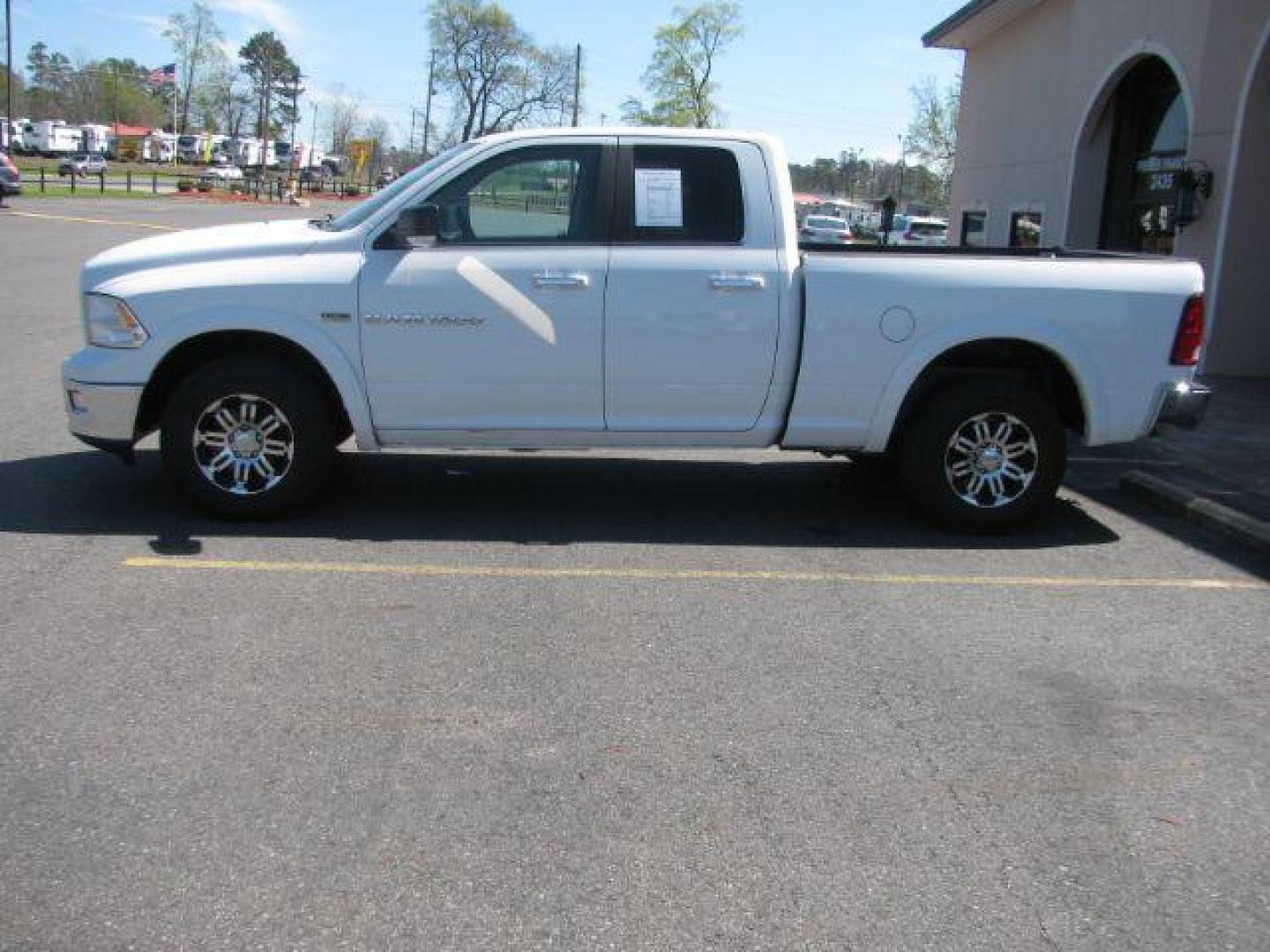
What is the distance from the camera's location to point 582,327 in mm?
6312

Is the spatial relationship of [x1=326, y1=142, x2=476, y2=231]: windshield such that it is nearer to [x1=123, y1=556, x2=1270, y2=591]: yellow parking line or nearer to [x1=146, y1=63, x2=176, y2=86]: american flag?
[x1=123, y1=556, x2=1270, y2=591]: yellow parking line

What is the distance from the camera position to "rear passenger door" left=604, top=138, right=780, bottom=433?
6.32 metres

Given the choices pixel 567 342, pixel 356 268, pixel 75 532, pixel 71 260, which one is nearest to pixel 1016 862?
pixel 567 342

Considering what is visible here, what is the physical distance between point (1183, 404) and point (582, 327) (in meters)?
3.36

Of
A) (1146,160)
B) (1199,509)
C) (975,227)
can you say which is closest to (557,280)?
(1199,509)

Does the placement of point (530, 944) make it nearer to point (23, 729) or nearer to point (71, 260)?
point (23, 729)

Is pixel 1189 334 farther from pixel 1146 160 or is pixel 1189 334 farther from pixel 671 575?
pixel 1146 160

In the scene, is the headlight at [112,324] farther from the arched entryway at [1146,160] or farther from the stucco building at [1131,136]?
the arched entryway at [1146,160]

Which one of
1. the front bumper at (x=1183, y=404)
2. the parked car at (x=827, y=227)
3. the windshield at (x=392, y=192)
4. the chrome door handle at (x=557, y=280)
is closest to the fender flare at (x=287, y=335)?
the windshield at (x=392, y=192)

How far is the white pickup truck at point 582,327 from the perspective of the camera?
6.25 m

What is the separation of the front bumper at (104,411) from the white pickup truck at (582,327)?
0.01m

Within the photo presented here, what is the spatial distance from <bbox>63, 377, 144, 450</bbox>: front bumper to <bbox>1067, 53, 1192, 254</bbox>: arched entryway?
10.9 m

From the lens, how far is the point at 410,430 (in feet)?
21.1

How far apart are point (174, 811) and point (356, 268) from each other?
3.45m
